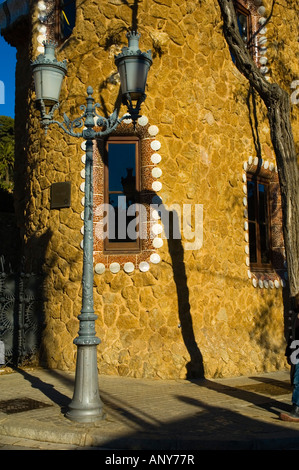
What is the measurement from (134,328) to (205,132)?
149 inches

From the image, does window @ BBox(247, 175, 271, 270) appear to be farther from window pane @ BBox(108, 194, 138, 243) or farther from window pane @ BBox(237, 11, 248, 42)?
window pane @ BBox(237, 11, 248, 42)

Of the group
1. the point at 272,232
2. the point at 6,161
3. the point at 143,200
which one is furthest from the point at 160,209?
the point at 6,161

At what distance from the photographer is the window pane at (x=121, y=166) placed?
30.7 feet

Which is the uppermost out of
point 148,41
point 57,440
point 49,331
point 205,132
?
point 148,41

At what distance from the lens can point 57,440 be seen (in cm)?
509

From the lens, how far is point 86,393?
575cm

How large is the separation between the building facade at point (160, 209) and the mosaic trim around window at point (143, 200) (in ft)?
0.07

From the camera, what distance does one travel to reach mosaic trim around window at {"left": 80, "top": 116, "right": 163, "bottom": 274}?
885 cm

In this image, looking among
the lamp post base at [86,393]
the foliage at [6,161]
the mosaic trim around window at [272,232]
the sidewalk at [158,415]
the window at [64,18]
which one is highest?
the foliage at [6,161]

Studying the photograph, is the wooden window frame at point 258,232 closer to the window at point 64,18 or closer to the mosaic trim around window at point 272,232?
the mosaic trim around window at point 272,232

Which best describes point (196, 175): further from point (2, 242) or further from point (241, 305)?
point (2, 242)

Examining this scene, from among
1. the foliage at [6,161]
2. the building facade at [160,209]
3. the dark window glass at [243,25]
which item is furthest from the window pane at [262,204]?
the foliage at [6,161]

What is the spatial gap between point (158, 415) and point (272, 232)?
605cm

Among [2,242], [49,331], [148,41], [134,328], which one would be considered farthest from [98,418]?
[2,242]
